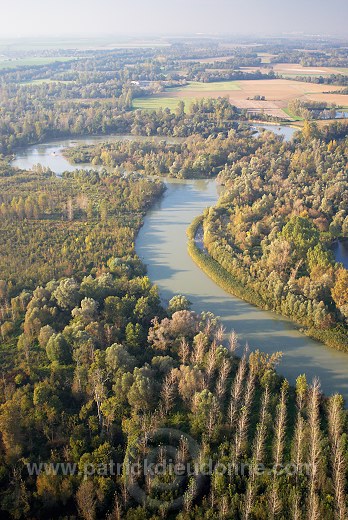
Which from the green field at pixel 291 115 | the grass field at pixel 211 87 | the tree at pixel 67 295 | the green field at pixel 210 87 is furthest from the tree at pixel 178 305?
the green field at pixel 210 87

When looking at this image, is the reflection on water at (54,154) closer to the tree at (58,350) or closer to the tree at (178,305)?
the tree at (178,305)

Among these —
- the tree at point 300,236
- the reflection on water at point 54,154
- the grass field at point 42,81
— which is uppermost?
the grass field at point 42,81

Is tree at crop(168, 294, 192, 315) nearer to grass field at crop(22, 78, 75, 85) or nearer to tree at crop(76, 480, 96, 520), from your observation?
tree at crop(76, 480, 96, 520)

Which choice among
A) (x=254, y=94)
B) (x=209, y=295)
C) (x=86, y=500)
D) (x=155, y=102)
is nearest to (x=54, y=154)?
(x=155, y=102)

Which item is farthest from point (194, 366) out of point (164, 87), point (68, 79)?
point (68, 79)

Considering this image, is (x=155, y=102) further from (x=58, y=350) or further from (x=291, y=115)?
(x=58, y=350)

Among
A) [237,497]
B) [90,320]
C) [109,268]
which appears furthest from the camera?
[109,268]

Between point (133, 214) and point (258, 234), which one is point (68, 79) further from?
point (258, 234)

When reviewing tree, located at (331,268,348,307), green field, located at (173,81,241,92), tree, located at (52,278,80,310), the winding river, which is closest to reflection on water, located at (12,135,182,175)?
the winding river
